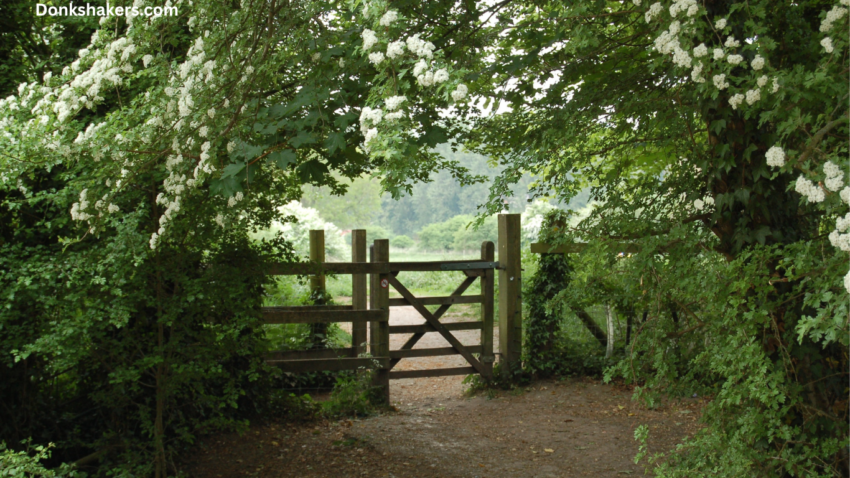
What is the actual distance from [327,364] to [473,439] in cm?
140

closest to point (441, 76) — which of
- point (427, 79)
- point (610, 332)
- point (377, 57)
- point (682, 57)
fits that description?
point (427, 79)

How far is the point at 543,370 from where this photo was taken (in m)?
→ 6.27

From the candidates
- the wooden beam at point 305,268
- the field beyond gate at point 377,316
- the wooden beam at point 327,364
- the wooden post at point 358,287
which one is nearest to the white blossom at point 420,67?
the wooden beam at point 305,268

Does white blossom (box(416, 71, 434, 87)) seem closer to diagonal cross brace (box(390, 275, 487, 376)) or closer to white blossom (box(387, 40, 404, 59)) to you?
white blossom (box(387, 40, 404, 59))

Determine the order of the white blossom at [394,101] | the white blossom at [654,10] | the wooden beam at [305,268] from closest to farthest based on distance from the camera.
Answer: the white blossom at [394,101], the white blossom at [654,10], the wooden beam at [305,268]

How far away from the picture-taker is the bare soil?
14.0 ft

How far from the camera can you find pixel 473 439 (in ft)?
16.0

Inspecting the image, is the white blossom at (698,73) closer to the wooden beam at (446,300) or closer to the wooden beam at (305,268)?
the wooden beam at (305,268)

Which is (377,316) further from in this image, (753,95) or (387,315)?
(753,95)

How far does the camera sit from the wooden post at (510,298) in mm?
6180

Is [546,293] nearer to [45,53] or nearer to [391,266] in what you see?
[391,266]

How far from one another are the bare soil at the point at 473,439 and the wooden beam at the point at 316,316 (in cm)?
83

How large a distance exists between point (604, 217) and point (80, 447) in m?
3.47

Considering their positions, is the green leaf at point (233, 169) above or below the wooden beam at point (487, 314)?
above
